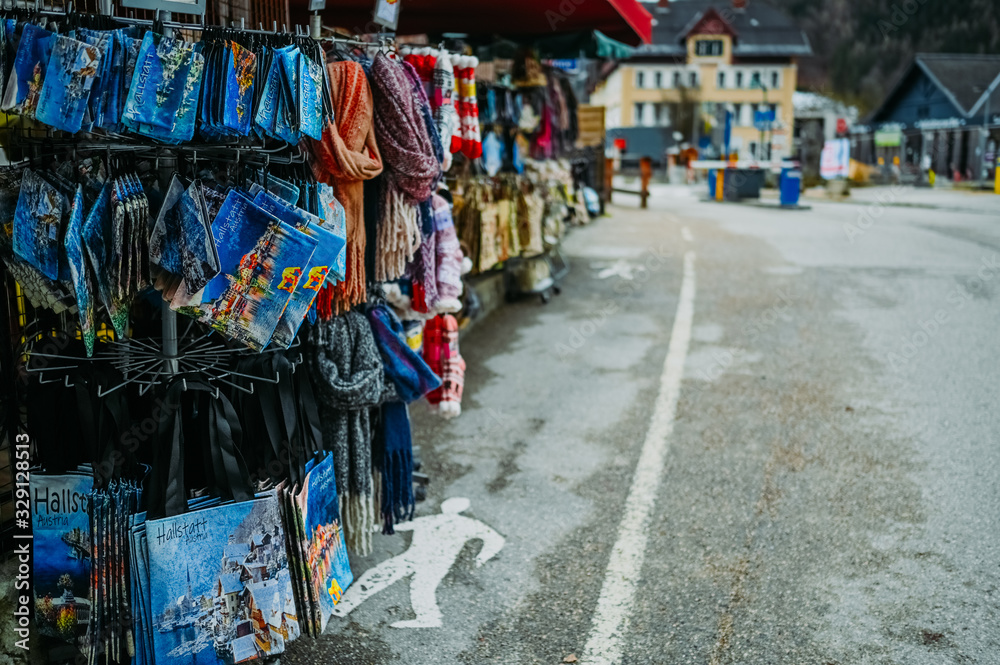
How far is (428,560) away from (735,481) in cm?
185

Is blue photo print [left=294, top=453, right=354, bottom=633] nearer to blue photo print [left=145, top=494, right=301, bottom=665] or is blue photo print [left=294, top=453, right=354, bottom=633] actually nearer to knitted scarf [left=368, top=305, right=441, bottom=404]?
blue photo print [left=145, top=494, right=301, bottom=665]

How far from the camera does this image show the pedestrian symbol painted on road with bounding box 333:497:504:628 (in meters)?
3.57

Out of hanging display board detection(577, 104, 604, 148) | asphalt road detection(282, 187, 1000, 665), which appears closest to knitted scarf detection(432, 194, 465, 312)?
asphalt road detection(282, 187, 1000, 665)

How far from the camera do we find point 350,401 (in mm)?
3543

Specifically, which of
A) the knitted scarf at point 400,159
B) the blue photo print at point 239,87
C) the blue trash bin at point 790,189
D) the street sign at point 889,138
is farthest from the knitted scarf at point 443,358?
the street sign at point 889,138

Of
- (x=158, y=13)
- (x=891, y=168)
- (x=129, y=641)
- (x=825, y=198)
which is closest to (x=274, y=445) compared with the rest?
(x=129, y=641)

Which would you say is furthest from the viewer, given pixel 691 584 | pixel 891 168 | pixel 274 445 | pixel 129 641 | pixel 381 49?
pixel 891 168

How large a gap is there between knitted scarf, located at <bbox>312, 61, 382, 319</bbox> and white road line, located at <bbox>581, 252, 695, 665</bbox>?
65.6 inches

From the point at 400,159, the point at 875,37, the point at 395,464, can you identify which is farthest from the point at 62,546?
the point at 875,37

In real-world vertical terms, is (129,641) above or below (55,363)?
below

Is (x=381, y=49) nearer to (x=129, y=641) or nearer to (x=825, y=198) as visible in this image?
(x=129, y=641)

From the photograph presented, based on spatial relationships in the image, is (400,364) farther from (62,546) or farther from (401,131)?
(62,546)

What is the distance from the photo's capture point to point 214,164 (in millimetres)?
3354

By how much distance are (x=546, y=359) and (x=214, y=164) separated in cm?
436
